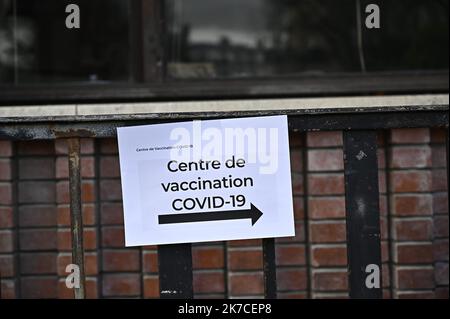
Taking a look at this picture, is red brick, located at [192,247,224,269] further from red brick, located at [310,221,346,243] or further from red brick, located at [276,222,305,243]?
red brick, located at [310,221,346,243]

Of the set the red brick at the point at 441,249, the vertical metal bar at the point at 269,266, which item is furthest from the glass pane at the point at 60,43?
the red brick at the point at 441,249

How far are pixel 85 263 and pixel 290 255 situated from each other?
98 cm

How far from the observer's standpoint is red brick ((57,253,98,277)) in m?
3.19

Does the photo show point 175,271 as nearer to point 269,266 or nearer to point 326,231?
point 269,266

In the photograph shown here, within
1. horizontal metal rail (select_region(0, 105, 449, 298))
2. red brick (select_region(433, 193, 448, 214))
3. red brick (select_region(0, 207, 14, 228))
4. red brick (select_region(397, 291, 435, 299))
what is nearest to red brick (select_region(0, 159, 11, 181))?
red brick (select_region(0, 207, 14, 228))

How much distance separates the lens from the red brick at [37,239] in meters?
3.30

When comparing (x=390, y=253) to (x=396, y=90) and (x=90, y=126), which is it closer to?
(x=396, y=90)

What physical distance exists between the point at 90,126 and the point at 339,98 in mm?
1449

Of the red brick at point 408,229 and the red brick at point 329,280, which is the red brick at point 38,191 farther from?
the red brick at point 408,229

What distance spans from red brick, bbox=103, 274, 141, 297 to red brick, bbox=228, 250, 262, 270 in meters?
0.46

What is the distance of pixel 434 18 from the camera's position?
362 cm

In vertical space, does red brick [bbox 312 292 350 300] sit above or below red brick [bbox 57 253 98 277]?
below

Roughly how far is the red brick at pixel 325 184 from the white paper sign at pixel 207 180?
0.93 metres
